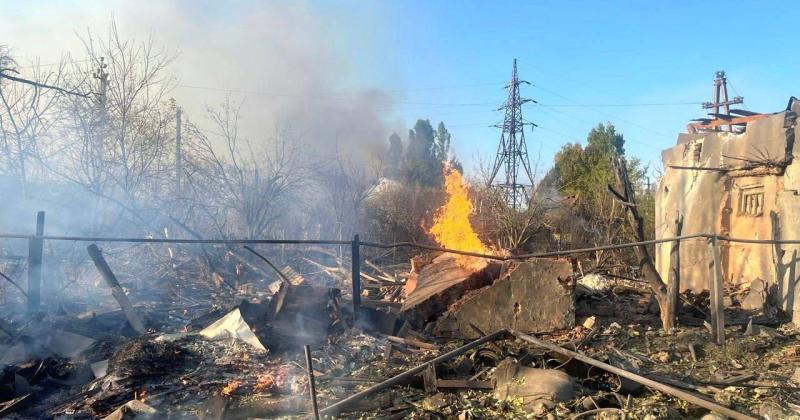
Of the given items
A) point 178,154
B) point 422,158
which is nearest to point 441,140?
point 422,158

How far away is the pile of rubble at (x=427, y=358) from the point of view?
472 cm

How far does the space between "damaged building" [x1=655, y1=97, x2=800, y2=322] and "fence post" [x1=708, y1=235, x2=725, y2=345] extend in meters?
0.33

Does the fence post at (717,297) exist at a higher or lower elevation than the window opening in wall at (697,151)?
lower

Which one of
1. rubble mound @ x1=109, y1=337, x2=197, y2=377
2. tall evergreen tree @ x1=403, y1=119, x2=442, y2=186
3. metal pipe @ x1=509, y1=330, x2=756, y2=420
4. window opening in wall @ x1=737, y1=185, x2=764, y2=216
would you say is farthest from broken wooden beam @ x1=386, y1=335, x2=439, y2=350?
tall evergreen tree @ x1=403, y1=119, x2=442, y2=186

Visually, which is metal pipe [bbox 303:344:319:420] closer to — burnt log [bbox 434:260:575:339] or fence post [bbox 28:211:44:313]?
burnt log [bbox 434:260:575:339]

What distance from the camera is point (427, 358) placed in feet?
20.2

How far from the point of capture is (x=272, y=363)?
235 inches

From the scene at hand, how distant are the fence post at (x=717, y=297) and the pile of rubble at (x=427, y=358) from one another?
0.17 meters

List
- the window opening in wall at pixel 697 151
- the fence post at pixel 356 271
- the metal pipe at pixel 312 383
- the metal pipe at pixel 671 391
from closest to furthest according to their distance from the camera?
the metal pipe at pixel 312 383 → the metal pipe at pixel 671 391 → the fence post at pixel 356 271 → the window opening in wall at pixel 697 151

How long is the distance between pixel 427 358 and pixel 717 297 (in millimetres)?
3670

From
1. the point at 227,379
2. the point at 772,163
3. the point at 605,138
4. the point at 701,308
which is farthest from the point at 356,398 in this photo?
the point at 605,138

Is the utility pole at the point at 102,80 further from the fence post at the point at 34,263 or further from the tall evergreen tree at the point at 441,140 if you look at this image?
the tall evergreen tree at the point at 441,140

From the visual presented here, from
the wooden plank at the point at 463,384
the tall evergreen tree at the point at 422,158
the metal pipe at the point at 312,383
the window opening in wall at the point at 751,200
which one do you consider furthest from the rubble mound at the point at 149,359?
the tall evergreen tree at the point at 422,158

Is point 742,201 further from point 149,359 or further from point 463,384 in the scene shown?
point 149,359
